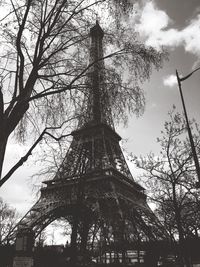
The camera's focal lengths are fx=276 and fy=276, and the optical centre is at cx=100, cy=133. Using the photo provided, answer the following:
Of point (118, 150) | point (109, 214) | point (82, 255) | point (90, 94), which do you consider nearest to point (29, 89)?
point (90, 94)

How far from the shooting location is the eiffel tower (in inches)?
677

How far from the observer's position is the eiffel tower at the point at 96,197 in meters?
17.2

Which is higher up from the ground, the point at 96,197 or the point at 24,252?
the point at 96,197

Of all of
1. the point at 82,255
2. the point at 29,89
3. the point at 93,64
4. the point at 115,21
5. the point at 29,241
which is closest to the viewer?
the point at 29,241

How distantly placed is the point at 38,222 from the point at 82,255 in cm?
1195

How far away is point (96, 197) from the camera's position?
2516cm

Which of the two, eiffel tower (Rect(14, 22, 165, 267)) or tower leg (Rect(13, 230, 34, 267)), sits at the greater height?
eiffel tower (Rect(14, 22, 165, 267))

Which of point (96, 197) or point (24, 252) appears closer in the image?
point (24, 252)

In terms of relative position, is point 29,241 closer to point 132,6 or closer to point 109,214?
point 132,6

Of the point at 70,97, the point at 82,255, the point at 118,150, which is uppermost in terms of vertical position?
the point at 118,150

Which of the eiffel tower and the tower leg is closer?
the tower leg

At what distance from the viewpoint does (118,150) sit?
1480 inches

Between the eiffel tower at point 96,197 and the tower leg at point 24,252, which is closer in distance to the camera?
the tower leg at point 24,252

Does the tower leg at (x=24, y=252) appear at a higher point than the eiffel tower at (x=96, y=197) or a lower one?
lower
